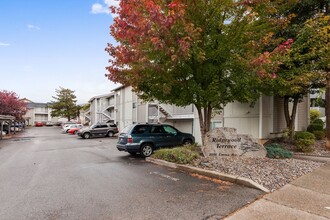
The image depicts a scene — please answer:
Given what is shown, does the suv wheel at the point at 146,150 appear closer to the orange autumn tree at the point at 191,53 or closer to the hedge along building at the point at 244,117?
the hedge along building at the point at 244,117

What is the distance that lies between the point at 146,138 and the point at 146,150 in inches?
23.3

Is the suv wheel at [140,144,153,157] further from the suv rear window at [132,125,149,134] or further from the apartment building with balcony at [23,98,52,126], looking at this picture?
the apartment building with balcony at [23,98,52,126]

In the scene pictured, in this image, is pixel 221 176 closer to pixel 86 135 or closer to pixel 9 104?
pixel 86 135

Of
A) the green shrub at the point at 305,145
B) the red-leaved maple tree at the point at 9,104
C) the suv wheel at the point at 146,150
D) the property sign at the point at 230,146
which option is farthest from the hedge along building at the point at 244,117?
the red-leaved maple tree at the point at 9,104

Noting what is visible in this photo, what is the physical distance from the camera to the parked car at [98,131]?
25594mm

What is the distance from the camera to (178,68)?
8562 mm

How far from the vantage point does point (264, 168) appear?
7.01 metres

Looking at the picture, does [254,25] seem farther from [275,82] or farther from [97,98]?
[97,98]

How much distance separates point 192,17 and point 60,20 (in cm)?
838

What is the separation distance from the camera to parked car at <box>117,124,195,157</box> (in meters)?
10.9

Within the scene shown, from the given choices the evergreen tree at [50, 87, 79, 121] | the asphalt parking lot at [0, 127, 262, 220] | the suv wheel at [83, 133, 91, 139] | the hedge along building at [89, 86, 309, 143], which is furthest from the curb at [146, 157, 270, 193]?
the evergreen tree at [50, 87, 79, 121]

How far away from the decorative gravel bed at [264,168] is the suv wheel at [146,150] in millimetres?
3577

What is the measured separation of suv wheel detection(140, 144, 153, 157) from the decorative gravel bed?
3.58 meters

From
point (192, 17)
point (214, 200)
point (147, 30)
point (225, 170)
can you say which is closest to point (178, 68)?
point (192, 17)
